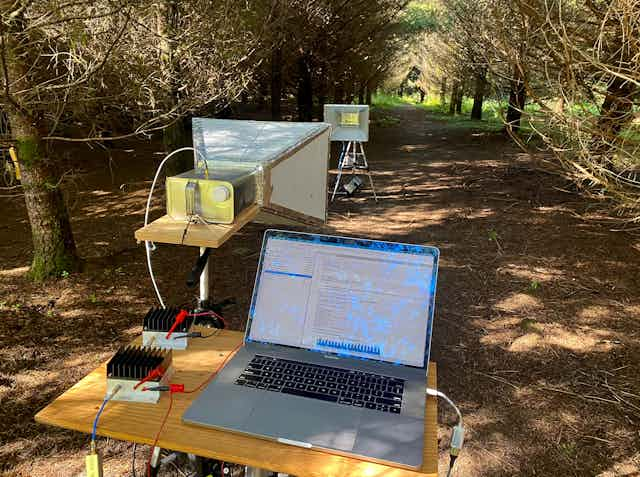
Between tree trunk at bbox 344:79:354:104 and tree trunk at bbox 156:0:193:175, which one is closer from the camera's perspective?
tree trunk at bbox 156:0:193:175

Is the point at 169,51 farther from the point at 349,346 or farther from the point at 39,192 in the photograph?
the point at 349,346

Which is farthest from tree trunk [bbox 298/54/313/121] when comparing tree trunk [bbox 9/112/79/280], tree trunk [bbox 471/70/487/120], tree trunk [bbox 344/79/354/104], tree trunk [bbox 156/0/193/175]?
tree trunk [bbox 9/112/79/280]

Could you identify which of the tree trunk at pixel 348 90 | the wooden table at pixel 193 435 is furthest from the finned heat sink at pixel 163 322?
the tree trunk at pixel 348 90

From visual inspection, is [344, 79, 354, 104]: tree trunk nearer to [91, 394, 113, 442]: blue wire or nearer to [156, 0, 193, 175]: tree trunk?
[156, 0, 193, 175]: tree trunk

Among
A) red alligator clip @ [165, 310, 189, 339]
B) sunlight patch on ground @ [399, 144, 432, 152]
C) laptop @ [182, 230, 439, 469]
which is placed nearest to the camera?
laptop @ [182, 230, 439, 469]

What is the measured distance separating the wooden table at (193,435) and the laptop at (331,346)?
0.12ft

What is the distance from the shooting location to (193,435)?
1.29 m

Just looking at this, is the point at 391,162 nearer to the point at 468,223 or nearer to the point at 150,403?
the point at 468,223

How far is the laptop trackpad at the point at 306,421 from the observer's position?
1.27 m

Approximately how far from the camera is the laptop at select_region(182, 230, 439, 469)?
1336 millimetres

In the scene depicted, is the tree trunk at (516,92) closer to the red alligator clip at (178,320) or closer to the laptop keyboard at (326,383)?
the laptop keyboard at (326,383)

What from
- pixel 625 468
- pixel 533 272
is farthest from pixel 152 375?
pixel 533 272

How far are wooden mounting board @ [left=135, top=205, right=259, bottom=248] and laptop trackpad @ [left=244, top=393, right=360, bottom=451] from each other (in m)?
0.60

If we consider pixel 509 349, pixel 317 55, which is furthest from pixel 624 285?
pixel 317 55
